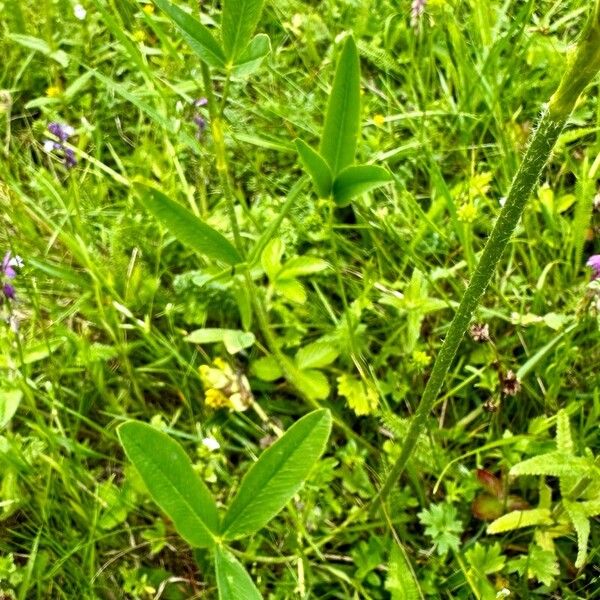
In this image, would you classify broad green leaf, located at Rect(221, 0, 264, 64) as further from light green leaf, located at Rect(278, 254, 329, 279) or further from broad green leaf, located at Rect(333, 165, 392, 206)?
light green leaf, located at Rect(278, 254, 329, 279)

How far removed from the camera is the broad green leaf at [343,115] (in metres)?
1.04

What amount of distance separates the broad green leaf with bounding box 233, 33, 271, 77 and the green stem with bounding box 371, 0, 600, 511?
0.47 metres

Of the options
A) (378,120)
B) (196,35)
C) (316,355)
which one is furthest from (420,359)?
(196,35)

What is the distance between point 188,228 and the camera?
1.17 metres

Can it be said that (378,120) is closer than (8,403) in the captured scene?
No

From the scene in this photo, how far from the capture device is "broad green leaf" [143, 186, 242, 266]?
1.15 meters

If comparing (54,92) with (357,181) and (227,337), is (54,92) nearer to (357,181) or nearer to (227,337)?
(227,337)

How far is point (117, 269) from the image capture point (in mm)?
1754

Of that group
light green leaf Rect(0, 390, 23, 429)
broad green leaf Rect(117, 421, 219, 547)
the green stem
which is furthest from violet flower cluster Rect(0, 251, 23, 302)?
the green stem

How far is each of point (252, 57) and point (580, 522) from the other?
0.88m

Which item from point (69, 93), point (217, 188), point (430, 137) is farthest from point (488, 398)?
point (69, 93)

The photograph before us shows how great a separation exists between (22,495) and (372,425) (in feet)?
2.29

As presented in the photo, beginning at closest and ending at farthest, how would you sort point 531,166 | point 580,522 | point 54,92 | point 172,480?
point 531,166 < point 172,480 < point 580,522 < point 54,92

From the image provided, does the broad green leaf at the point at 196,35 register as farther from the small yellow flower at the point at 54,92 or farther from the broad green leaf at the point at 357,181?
the small yellow flower at the point at 54,92
